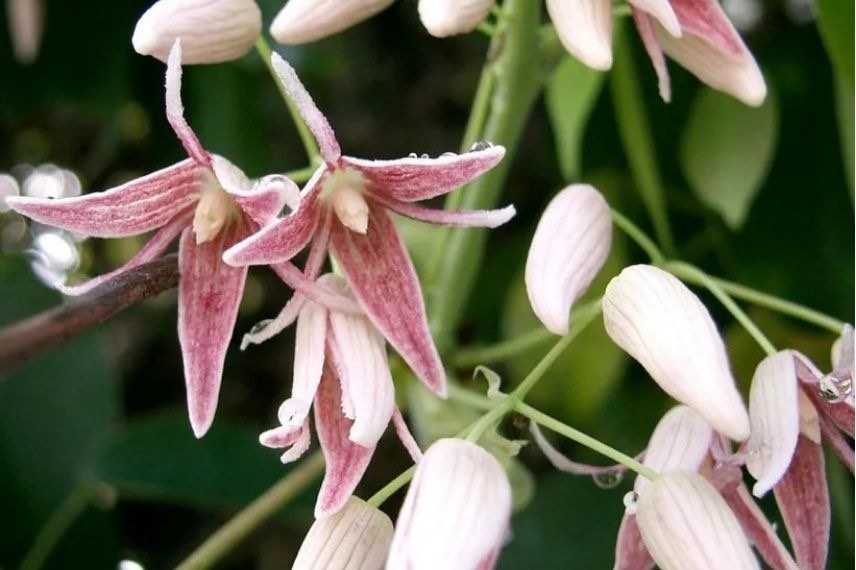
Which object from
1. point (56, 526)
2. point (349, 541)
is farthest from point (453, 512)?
point (56, 526)

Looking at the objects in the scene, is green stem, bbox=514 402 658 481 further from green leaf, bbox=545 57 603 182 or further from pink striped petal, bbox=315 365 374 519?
green leaf, bbox=545 57 603 182

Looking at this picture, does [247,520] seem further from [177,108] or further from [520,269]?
[520,269]

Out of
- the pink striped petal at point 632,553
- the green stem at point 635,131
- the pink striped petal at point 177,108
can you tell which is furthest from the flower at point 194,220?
the green stem at point 635,131

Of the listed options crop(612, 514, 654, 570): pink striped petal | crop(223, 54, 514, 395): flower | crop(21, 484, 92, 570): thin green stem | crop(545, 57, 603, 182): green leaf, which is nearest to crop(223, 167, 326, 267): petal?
crop(223, 54, 514, 395): flower

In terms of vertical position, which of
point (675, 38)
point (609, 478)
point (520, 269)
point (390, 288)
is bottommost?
point (520, 269)

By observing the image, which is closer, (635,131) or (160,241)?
(160,241)

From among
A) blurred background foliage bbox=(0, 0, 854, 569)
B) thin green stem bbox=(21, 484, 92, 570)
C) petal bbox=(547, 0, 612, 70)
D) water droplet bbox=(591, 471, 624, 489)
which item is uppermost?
petal bbox=(547, 0, 612, 70)
